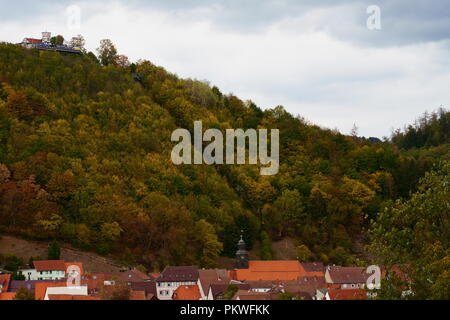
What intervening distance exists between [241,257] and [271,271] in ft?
13.6

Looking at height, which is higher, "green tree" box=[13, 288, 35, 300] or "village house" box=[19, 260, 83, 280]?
"village house" box=[19, 260, 83, 280]

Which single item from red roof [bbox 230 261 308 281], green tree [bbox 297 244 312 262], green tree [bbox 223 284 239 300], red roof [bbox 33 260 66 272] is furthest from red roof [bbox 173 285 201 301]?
green tree [bbox 297 244 312 262]

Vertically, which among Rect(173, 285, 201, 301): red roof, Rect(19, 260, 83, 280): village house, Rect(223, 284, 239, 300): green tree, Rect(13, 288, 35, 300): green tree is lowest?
Rect(173, 285, 201, 301): red roof

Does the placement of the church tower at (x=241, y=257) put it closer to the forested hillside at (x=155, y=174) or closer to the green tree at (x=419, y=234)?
the forested hillside at (x=155, y=174)

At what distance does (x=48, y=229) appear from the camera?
242 ft

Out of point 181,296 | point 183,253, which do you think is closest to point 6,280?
point 181,296

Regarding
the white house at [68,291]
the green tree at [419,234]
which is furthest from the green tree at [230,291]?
the green tree at [419,234]

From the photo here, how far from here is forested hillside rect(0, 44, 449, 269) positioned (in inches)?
3017

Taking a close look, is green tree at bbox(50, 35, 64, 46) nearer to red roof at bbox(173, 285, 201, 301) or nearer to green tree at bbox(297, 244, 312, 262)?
green tree at bbox(297, 244, 312, 262)

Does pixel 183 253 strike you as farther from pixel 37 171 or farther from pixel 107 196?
pixel 37 171

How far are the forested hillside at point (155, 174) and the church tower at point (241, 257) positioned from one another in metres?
1.90

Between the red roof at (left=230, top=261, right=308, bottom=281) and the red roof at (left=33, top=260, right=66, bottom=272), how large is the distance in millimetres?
13991

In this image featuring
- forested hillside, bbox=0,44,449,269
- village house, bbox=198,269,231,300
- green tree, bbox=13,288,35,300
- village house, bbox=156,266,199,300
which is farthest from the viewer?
forested hillside, bbox=0,44,449,269

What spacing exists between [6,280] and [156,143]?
38399mm
